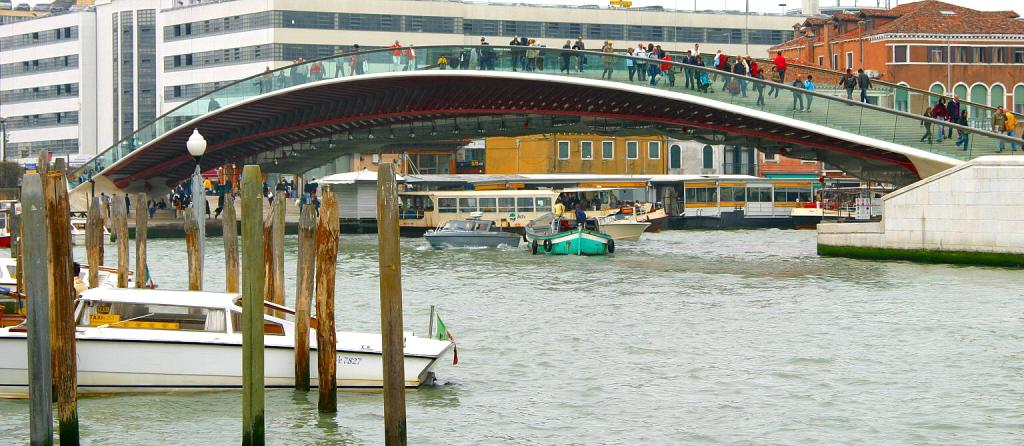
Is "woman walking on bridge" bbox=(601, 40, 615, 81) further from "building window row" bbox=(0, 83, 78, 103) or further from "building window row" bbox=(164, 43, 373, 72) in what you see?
"building window row" bbox=(0, 83, 78, 103)

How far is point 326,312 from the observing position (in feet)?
47.9

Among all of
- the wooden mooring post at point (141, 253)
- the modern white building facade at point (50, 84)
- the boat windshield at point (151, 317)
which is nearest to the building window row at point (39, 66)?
the modern white building facade at point (50, 84)

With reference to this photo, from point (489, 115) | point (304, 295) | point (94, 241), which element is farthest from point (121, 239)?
point (489, 115)

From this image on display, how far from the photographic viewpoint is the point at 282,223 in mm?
18328

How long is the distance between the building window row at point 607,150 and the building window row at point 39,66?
87.0 feet

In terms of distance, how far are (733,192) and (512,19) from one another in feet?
62.7

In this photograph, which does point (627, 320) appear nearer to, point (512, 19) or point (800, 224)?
point (800, 224)

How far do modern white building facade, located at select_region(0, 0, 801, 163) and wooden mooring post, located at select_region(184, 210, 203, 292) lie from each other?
4694 cm

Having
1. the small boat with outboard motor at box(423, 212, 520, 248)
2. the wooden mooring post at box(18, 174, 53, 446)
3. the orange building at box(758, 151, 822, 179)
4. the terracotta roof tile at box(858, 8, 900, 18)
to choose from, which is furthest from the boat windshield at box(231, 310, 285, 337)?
the orange building at box(758, 151, 822, 179)

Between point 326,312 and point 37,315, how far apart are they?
291cm

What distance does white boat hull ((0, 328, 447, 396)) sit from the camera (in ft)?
51.1

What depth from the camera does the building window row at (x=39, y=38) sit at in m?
80.7

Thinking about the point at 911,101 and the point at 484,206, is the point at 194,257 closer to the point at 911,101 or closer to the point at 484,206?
the point at 911,101

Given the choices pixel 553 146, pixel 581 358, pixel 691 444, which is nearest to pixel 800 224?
pixel 553 146
